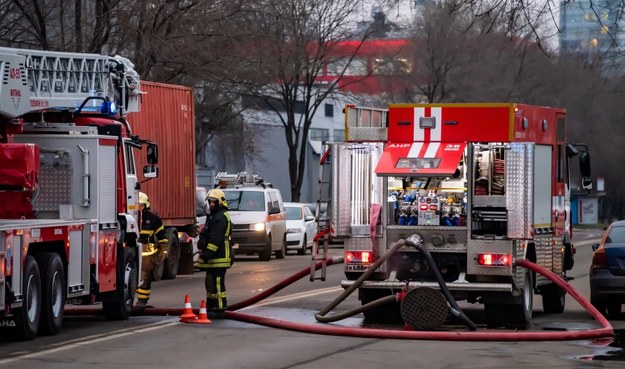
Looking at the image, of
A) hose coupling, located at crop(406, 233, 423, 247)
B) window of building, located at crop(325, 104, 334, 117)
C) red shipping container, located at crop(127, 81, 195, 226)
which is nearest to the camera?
hose coupling, located at crop(406, 233, 423, 247)

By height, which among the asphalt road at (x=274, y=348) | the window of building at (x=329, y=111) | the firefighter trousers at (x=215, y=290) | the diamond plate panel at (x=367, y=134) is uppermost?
the window of building at (x=329, y=111)

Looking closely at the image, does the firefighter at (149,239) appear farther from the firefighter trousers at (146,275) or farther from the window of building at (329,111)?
the window of building at (329,111)

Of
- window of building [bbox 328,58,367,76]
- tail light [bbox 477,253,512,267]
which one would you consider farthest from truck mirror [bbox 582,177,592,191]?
window of building [bbox 328,58,367,76]

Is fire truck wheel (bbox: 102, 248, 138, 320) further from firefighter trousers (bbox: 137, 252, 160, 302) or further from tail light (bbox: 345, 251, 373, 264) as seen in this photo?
tail light (bbox: 345, 251, 373, 264)

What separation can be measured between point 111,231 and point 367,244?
3.31m

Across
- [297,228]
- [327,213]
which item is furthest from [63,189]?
[297,228]

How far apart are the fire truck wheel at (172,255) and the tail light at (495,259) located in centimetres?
1154

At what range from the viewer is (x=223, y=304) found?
1666 centimetres

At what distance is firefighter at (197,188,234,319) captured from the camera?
1661 centimetres

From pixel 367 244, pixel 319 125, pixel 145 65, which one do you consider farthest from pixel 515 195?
pixel 319 125

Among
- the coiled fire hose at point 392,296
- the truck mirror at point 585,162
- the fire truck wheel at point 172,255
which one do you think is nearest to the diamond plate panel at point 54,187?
the coiled fire hose at point 392,296

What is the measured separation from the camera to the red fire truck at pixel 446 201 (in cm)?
1562

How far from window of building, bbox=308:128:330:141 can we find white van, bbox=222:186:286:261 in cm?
4187

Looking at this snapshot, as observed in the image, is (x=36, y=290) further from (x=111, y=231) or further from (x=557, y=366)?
(x=557, y=366)
